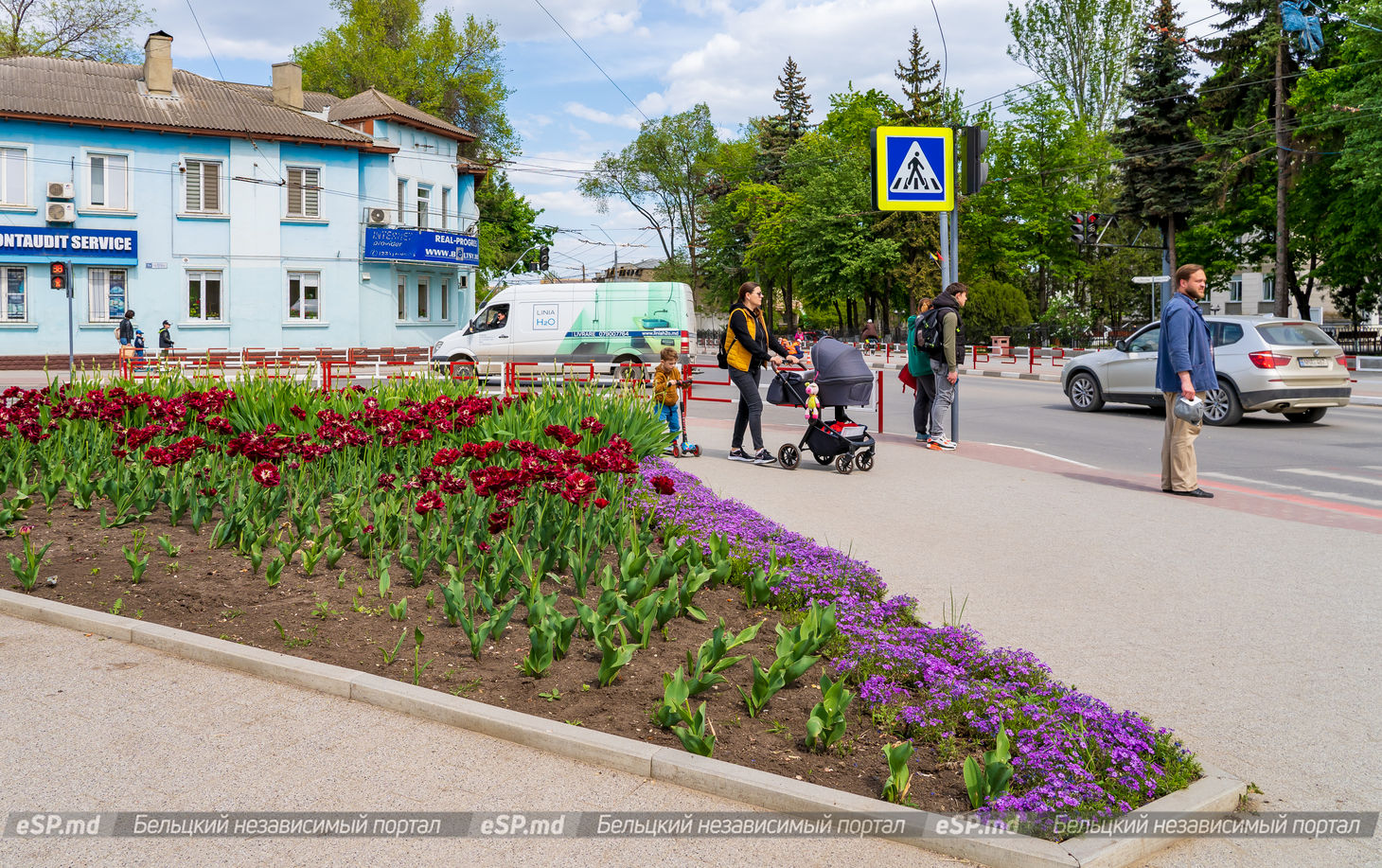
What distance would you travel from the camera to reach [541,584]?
20.3 feet

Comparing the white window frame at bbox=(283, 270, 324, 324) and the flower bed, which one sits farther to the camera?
the white window frame at bbox=(283, 270, 324, 324)

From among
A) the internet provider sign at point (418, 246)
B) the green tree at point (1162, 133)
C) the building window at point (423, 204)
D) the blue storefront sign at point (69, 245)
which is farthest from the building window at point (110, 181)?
the green tree at point (1162, 133)

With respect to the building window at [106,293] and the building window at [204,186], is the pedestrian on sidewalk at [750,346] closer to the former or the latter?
the building window at [106,293]

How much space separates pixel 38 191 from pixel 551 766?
38631 millimetres

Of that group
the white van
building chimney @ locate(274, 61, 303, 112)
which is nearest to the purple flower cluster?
the white van

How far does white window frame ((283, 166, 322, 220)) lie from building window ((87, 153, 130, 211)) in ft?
16.5

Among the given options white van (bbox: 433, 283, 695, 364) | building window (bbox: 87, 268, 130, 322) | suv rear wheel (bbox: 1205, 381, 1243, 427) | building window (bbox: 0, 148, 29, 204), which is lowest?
suv rear wheel (bbox: 1205, 381, 1243, 427)

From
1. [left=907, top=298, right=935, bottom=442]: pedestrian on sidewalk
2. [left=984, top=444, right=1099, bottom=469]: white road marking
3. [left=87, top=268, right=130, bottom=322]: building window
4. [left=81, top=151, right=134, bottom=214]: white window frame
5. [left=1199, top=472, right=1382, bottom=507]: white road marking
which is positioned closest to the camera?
[left=1199, top=472, right=1382, bottom=507]: white road marking

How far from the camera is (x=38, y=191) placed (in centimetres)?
3600

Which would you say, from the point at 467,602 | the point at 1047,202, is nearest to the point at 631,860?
the point at 467,602

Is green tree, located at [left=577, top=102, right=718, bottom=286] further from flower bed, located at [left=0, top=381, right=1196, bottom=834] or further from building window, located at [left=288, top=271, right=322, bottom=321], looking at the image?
flower bed, located at [left=0, top=381, right=1196, bottom=834]

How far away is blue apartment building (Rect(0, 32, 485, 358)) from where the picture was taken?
36.0m

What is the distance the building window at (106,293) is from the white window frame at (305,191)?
5.84 meters

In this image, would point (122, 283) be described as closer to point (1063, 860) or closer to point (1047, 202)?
point (1063, 860)
